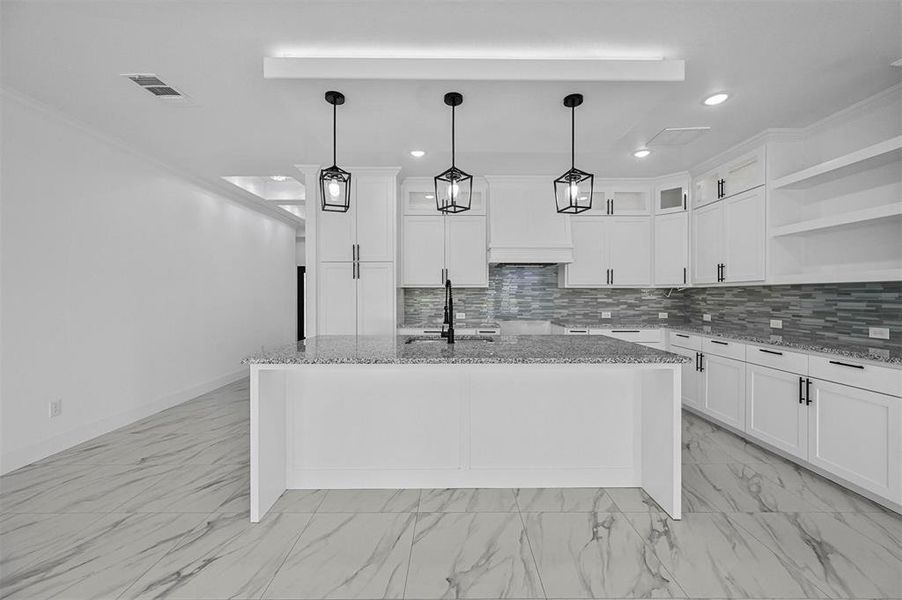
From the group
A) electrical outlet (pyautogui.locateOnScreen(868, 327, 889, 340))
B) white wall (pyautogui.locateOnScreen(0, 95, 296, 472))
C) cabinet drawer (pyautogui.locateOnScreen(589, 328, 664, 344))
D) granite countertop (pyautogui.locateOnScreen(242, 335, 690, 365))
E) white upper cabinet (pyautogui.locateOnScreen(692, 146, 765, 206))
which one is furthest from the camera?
cabinet drawer (pyautogui.locateOnScreen(589, 328, 664, 344))

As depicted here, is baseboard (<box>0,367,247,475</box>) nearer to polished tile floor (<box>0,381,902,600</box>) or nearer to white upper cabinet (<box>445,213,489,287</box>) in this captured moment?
polished tile floor (<box>0,381,902,600</box>)

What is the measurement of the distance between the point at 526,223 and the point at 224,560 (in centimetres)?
407

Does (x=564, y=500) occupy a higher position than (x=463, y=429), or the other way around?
(x=463, y=429)

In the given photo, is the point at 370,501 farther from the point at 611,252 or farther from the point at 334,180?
the point at 611,252

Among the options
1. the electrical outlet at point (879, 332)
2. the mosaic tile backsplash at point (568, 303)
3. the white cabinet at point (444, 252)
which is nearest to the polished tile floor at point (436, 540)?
the electrical outlet at point (879, 332)

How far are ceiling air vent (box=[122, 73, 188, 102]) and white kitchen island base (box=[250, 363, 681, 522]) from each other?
215cm

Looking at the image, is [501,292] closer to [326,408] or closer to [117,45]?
[326,408]

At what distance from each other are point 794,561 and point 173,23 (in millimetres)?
4067

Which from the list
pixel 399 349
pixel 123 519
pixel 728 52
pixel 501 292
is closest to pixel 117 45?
pixel 399 349

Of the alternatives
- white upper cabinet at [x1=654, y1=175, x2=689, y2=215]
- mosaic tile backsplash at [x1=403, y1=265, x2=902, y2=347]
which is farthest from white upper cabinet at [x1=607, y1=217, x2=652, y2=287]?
mosaic tile backsplash at [x1=403, y1=265, x2=902, y2=347]

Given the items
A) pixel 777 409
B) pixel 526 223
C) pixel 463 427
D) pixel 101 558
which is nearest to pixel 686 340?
pixel 777 409

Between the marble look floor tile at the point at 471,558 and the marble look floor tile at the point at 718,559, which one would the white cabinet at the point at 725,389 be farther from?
the marble look floor tile at the point at 471,558

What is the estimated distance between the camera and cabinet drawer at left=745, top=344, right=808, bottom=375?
2.85 m

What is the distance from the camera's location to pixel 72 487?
8.57 ft
